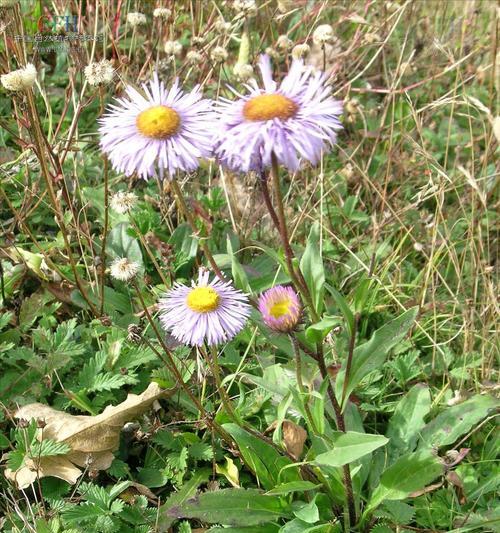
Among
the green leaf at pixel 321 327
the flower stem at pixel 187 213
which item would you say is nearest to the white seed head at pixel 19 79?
the flower stem at pixel 187 213

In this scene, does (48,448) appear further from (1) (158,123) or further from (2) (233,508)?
(1) (158,123)

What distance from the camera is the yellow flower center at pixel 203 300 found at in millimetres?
1532

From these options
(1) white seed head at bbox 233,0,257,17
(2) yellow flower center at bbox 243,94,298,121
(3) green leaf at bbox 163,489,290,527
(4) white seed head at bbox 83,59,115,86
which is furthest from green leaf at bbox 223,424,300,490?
(1) white seed head at bbox 233,0,257,17

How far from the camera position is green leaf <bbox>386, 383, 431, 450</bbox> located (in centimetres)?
183

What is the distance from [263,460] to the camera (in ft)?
5.42

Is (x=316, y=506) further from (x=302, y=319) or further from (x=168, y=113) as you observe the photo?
(x=168, y=113)

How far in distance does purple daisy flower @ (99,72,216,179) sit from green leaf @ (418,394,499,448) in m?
0.96

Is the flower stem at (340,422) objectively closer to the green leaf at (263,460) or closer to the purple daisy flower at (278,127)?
the green leaf at (263,460)

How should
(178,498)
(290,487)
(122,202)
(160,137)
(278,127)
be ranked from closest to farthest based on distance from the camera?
(278,127) → (160,137) → (290,487) → (178,498) → (122,202)

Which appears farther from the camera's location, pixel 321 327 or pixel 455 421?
pixel 455 421

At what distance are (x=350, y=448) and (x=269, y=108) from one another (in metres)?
0.66

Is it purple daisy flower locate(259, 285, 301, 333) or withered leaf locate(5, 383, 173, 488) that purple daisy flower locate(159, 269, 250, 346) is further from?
withered leaf locate(5, 383, 173, 488)

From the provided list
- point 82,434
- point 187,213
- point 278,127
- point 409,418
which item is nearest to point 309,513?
point 409,418

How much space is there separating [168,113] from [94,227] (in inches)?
46.8
